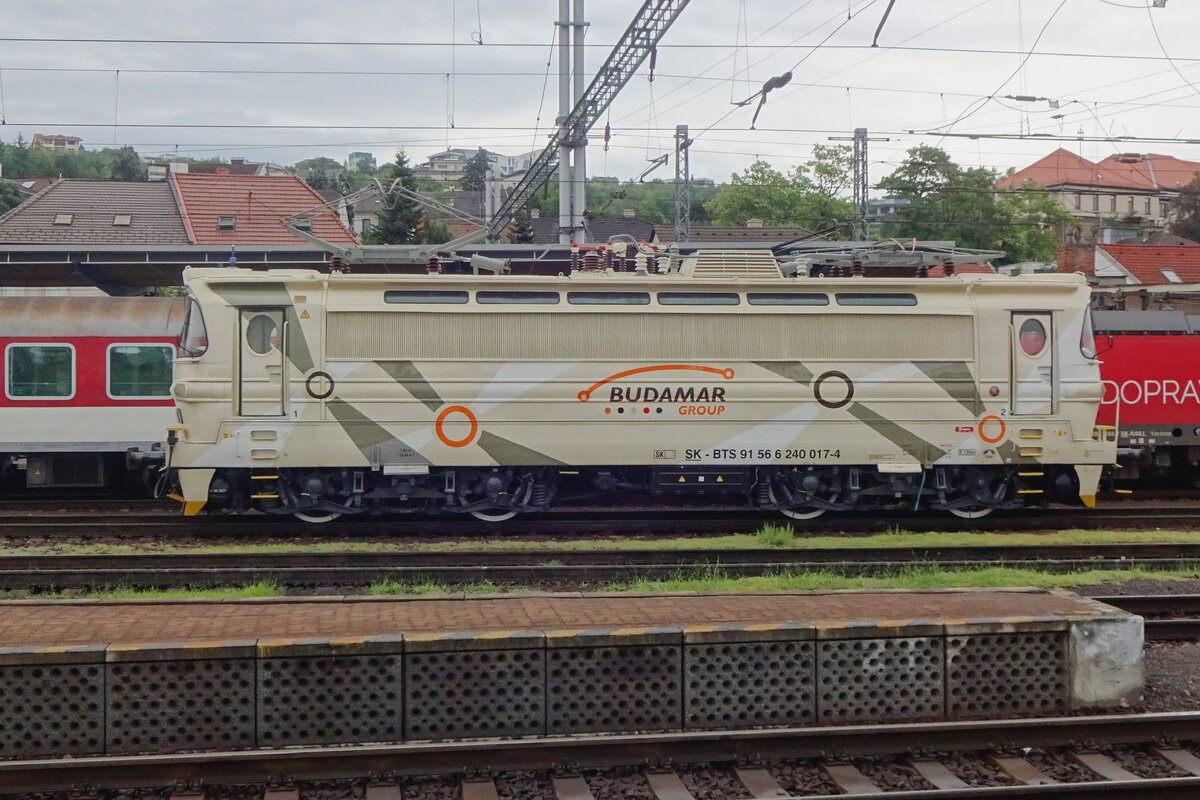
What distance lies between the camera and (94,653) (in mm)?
6641

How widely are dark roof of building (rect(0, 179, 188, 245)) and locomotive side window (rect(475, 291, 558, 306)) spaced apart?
28635 mm

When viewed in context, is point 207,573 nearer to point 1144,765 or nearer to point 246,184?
point 1144,765

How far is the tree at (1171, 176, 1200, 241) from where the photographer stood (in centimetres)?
6756

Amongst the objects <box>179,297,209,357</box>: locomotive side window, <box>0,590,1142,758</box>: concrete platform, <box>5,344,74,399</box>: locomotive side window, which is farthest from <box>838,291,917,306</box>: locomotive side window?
<box>5,344,74,399</box>: locomotive side window

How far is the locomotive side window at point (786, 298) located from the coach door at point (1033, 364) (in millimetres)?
2731

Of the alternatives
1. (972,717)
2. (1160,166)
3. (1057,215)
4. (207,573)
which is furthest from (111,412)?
(1160,166)

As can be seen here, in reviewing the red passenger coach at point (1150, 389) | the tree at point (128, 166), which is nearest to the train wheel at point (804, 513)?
the red passenger coach at point (1150, 389)

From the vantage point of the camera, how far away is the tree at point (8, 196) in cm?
6538

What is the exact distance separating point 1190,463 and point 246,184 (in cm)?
3534

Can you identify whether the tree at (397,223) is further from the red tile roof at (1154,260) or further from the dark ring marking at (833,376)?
the dark ring marking at (833,376)

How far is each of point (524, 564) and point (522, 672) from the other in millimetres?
5416

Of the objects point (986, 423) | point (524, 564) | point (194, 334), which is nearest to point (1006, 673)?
point (524, 564)

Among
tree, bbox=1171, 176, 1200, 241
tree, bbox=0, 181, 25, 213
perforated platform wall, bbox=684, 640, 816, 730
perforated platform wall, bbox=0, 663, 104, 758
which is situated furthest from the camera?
tree, bbox=1171, 176, 1200, 241

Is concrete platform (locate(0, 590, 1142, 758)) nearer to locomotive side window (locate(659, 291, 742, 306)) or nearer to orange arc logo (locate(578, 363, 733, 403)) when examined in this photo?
orange arc logo (locate(578, 363, 733, 403))
